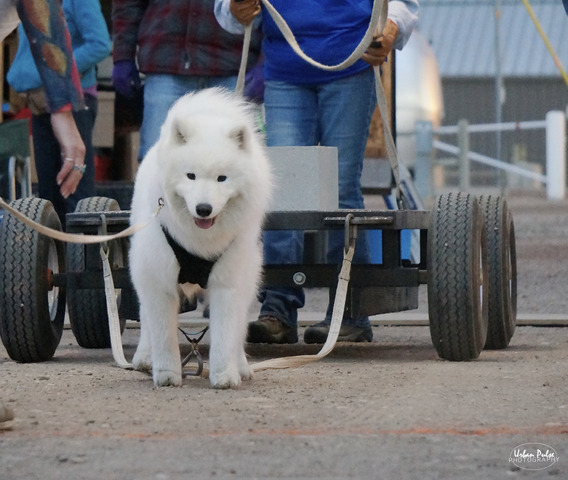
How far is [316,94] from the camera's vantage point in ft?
22.3

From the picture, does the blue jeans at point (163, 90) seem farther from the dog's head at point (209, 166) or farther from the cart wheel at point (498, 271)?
the dog's head at point (209, 166)

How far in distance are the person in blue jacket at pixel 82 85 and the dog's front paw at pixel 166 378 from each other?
3.42 m

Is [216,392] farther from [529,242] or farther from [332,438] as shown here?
[529,242]

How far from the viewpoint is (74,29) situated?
8.85 meters

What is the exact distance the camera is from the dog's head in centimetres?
A: 504

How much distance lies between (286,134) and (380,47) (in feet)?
2.05

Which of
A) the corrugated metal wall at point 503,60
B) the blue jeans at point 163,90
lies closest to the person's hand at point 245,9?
the blue jeans at point 163,90

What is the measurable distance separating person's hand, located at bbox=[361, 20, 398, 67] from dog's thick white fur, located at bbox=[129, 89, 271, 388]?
124 cm

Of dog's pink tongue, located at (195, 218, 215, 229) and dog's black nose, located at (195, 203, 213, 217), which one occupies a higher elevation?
dog's black nose, located at (195, 203, 213, 217)

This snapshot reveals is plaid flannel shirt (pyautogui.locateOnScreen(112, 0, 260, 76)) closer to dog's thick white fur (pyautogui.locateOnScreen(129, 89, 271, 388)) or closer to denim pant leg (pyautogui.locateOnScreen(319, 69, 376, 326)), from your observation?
denim pant leg (pyautogui.locateOnScreen(319, 69, 376, 326))

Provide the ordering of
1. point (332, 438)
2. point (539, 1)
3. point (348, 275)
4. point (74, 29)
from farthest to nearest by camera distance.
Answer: point (539, 1) → point (74, 29) → point (348, 275) → point (332, 438)

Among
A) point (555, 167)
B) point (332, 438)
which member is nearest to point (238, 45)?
point (332, 438)

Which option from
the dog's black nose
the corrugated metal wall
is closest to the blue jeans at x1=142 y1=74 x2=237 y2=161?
the dog's black nose

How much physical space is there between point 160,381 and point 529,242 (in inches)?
385
